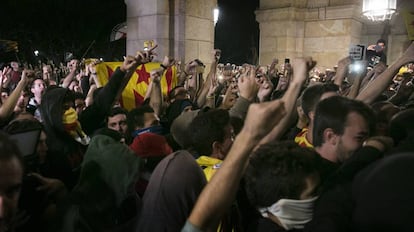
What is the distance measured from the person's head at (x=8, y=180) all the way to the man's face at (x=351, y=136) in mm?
1755

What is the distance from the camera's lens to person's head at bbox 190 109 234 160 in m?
2.55

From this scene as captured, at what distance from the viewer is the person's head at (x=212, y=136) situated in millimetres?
2555

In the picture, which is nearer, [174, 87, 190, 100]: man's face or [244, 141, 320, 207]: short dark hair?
[244, 141, 320, 207]: short dark hair

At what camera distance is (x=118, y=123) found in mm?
3889

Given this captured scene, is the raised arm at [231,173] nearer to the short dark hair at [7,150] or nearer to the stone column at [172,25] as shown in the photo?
the short dark hair at [7,150]

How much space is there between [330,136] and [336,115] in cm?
14

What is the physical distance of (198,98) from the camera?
588cm

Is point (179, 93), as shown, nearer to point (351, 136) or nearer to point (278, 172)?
point (351, 136)

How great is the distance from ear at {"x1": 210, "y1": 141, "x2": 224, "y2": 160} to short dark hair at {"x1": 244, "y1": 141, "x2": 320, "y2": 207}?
68cm

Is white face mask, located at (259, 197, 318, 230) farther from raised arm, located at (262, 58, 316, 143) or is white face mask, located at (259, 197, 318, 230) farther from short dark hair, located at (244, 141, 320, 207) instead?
raised arm, located at (262, 58, 316, 143)

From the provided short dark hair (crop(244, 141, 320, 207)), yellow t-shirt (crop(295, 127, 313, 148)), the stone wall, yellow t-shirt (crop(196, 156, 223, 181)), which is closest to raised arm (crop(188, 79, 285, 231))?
short dark hair (crop(244, 141, 320, 207))

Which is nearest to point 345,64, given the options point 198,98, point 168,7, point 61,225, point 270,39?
point 198,98

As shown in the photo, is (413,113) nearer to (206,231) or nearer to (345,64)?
(345,64)

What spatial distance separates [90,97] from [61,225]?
3290mm
